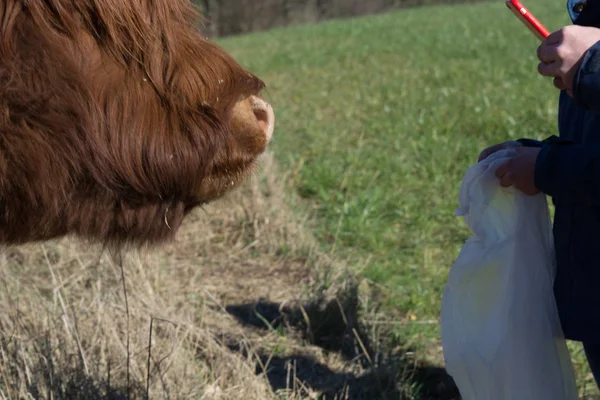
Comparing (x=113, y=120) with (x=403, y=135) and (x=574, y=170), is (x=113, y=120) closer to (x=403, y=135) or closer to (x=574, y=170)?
(x=574, y=170)

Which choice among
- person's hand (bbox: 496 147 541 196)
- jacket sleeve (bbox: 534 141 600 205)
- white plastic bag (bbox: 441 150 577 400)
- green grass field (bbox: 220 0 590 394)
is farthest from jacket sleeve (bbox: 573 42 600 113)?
green grass field (bbox: 220 0 590 394)

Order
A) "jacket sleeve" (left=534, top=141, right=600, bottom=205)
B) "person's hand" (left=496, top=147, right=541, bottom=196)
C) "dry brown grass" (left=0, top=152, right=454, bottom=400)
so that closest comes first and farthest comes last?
"jacket sleeve" (left=534, top=141, right=600, bottom=205) → "person's hand" (left=496, top=147, right=541, bottom=196) → "dry brown grass" (left=0, top=152, right=454, bottom=400)

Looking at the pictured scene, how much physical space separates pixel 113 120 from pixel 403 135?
4.97 meters

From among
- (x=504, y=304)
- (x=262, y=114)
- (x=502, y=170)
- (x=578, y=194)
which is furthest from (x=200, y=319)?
(x=578, y=194)

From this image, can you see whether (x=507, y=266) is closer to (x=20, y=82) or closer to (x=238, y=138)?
(x=238, y=138)

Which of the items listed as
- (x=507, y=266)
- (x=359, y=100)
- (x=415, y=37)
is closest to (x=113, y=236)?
(x=507, y=266)

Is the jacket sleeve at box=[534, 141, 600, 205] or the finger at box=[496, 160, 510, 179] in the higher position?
the jacket sleeve at box=[534, 141, 600, 205]

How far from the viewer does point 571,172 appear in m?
1.91

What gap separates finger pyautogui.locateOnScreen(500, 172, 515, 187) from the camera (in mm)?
2161

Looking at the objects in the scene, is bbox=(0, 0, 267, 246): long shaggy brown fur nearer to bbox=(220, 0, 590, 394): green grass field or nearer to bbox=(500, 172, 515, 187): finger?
bbox=(500, 172, 515, 187): finger

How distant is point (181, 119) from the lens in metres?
1.72

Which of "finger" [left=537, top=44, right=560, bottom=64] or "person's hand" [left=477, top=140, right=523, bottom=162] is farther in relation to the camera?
"person's hand" [left=477, top=140, right=523, bottom=162]

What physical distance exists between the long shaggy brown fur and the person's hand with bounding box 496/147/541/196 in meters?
0.73

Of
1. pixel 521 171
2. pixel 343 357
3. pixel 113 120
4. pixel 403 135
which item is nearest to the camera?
pixel 113 120
